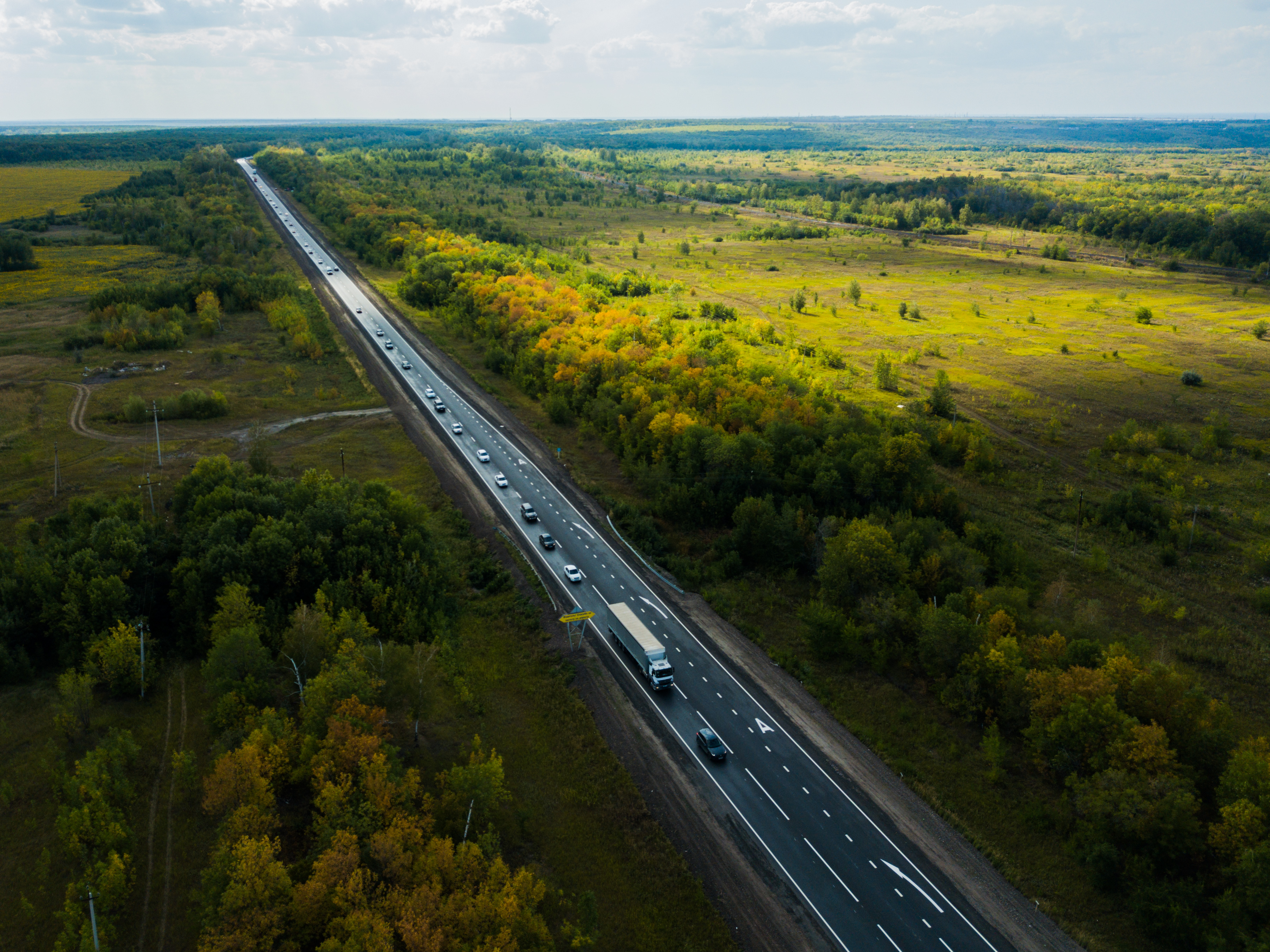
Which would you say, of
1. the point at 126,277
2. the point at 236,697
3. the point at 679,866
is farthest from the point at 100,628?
the point at 126,277

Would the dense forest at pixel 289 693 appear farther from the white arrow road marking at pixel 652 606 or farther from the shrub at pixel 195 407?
the shrub at pixel 195 407

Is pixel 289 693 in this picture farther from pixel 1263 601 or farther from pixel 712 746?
pixel 1263 601

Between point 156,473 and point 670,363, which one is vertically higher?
point 670,363

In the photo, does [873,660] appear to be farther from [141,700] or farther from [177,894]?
[141,700]

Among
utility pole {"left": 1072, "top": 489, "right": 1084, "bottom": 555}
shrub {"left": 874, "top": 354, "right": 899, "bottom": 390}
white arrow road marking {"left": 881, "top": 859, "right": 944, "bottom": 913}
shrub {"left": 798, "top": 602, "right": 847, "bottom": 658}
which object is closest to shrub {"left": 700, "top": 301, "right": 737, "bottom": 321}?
shrub {"left": 874, "top": 354, "right": 899, "bottom": 390}

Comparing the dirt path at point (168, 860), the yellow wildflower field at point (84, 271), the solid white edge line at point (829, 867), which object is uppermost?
the yellow wildflower field at point (84, 271)

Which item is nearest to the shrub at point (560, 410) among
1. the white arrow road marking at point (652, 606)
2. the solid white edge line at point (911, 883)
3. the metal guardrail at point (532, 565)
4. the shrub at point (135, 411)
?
the metal guardrail at point (532, 565)

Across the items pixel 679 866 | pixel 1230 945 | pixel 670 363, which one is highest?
pixel 670 363

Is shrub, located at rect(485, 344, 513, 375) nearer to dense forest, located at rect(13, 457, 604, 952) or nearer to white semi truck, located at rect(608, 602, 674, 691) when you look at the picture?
dense forest, located at rect(13, 457, 604, 952)
